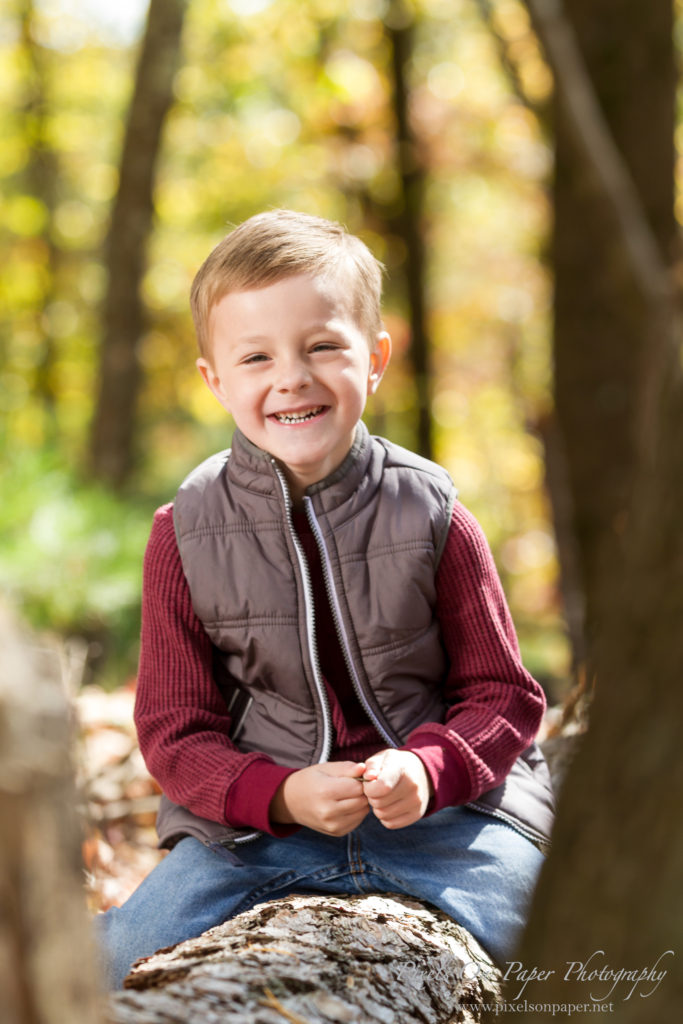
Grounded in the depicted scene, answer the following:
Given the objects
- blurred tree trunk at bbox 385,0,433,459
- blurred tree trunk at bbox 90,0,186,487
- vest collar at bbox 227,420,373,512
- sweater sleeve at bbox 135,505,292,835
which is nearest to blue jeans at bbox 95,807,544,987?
sweater sleeve at bbox 135,505,292,835

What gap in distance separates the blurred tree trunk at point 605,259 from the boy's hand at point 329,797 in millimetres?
3709

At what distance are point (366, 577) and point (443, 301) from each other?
12.8 meters

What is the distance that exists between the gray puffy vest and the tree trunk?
40.5 inches

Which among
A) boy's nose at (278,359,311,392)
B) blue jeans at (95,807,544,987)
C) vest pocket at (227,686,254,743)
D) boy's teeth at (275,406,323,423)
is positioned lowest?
blue jeans at (95,807,544,987)

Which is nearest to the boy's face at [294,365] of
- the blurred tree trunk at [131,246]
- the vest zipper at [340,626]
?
the vest zipper at [340,626]

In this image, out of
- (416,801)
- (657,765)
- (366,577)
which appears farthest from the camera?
(366,577)

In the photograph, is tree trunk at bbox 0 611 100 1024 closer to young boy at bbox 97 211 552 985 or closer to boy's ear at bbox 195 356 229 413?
young boy at bbox 97 211 552 985

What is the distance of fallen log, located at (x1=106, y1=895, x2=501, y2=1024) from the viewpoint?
1.30m

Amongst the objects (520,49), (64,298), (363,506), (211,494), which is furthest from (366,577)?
(64,298)

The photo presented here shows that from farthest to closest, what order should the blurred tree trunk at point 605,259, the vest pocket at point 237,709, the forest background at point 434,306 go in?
the blurred tree trunk at point 605,259, the vest pocket at point 237,709, the forest background at point 434,306

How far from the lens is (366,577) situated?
2014mm

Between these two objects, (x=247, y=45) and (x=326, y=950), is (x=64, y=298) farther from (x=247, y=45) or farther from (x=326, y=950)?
(x=326, y=950)

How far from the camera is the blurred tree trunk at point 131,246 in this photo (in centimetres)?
664

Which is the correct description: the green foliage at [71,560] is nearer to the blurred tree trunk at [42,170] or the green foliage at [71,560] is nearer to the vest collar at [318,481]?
the vest collar at [318,481]
